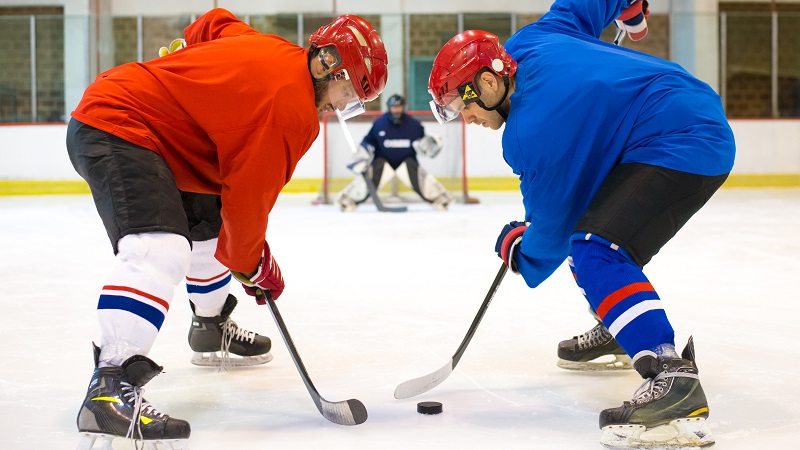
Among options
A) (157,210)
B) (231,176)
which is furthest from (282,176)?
(157,210)

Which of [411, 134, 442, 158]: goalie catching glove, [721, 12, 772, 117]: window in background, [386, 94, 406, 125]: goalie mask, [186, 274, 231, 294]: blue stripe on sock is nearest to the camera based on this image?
[186, 274, 231, 294]: blue stripe on sock

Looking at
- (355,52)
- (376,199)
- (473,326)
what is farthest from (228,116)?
(376,199)

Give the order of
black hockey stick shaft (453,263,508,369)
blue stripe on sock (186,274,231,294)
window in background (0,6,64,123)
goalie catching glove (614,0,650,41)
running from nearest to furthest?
black hockey stick shaft (453,263,508,369) → blue stripe on sock (186,274,231,294) → goalie catching glove (614,0,650,41) → window in background (0,6,64,123)

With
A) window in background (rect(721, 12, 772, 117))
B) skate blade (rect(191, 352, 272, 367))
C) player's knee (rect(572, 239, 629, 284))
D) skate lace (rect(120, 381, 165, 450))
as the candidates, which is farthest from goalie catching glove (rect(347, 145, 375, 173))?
skate lace (rect(120, 381, 165, 450))

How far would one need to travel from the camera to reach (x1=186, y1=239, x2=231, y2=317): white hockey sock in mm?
2346

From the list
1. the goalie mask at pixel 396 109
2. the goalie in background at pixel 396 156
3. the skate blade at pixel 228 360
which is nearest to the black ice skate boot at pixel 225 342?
the skate blade at pixel 228 360

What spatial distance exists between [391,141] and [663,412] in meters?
5.94

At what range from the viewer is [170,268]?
177cm

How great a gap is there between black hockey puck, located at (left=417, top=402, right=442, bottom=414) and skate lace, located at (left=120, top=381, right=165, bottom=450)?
1.88 ft

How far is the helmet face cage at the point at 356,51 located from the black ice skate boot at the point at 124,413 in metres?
0.75

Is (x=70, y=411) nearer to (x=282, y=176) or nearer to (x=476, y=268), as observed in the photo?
(x=282, y=176)

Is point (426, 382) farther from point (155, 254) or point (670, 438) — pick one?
point (155, 254)

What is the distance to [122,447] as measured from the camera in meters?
1.78

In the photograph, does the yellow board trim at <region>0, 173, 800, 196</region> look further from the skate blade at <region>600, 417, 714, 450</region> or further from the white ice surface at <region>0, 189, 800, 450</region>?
the skate blade at <region>600, 417, 714, 450</region>
